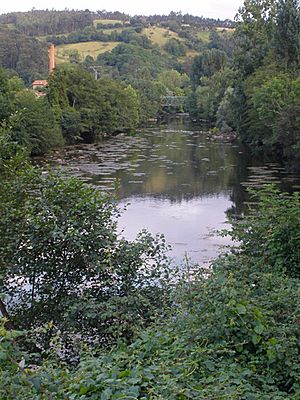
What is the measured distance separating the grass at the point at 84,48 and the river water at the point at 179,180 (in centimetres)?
9728

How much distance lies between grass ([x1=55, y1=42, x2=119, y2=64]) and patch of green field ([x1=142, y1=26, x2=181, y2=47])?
18.8 metres

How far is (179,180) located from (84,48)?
12870cm

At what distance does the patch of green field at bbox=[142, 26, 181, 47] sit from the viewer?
568ft

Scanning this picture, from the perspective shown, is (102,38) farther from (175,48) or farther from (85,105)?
(85,105)

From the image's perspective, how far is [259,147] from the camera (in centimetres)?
4456

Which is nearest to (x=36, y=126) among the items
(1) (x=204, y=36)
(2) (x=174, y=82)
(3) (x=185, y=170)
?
(3) (x=185, y=170)

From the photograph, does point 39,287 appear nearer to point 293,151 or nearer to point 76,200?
point 76,200

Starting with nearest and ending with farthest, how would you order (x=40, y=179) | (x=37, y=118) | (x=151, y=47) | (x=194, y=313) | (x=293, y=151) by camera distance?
(x=194, y=313) → (x=40, y=179) → (x=293, y=151) → (x=37, y=118) → (x=151, y=47)

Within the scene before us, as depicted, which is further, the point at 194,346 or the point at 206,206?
the point at 206,206

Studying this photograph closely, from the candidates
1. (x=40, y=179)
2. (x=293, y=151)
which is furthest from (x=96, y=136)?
(x=40, y=179)

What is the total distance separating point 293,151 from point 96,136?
94.0ft

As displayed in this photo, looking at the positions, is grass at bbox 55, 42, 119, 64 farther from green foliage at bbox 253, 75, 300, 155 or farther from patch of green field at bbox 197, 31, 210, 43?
green foliage at bbox 253, 75, 300, 155

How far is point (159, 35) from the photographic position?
589 feet

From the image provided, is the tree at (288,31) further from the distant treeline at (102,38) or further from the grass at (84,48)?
the distant treeline at (102,38)
